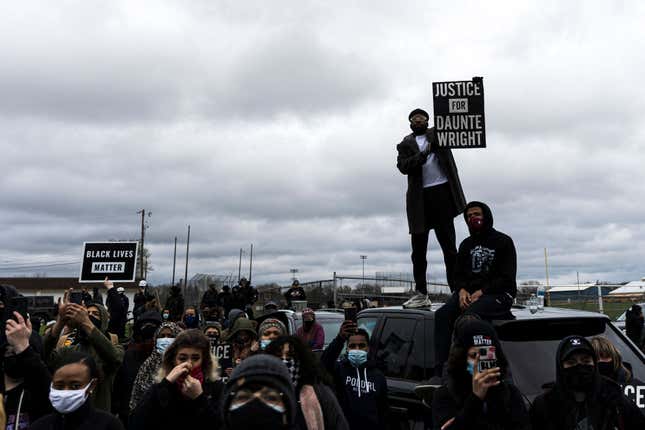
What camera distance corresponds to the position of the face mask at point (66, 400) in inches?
144

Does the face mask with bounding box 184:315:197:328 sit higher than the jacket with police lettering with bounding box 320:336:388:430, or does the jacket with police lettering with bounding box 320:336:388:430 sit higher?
the face mask with bounding box 184:315:197:328

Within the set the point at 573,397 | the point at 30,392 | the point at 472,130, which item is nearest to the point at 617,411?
the point at 573,397

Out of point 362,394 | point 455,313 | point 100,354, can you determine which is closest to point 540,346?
point 455,313

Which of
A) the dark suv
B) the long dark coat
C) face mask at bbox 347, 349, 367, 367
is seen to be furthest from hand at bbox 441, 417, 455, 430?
the long dark coat

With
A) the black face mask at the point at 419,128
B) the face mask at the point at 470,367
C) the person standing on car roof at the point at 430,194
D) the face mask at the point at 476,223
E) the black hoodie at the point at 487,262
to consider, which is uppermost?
the black face mask at the point at 419,128

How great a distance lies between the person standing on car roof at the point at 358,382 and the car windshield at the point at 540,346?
1248 mm

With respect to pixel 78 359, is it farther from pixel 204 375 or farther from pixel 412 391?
pixel 412 391

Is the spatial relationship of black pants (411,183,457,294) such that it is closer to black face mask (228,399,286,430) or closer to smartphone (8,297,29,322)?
smartphone (8,297,29,322)

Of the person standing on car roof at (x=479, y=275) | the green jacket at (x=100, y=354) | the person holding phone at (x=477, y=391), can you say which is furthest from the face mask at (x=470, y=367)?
the green jacket at (x=100, y=354)

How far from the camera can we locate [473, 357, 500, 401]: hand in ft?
11.6

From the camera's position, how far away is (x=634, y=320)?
12.0 metres

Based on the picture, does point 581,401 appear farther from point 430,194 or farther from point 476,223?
point 430,194

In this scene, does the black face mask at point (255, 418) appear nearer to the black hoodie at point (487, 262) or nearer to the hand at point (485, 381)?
the hand at point (485, 381)

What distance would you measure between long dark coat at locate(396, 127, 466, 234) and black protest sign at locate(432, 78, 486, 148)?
20cm
